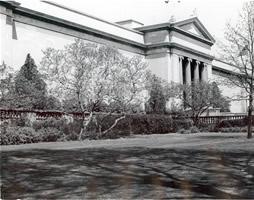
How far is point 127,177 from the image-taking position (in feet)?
27.3

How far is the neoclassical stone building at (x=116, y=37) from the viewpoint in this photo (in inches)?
1394

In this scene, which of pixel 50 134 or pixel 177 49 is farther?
pixel 177 49

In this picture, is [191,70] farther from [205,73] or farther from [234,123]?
[234,123]

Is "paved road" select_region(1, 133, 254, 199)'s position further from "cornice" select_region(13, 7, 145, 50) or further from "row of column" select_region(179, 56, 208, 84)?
"row of column" select_region(179, 56, 208, 84)

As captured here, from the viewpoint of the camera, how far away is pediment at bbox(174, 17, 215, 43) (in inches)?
2183

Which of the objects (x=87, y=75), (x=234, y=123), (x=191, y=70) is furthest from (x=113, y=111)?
(x=191, y=70)

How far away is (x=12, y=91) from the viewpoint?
24.6m

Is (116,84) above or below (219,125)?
above

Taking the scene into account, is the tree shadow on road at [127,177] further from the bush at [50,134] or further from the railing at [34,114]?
the railing at [34,114]

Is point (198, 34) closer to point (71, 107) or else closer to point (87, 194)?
point (71, 107)

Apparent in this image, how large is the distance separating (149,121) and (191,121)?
24.7ft

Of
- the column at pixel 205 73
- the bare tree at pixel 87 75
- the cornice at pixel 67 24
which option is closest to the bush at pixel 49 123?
the bare tree at pixel 87 75

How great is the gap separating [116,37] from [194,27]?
630 inches

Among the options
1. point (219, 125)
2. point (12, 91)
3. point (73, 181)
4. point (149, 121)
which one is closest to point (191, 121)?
point (219, 125)
